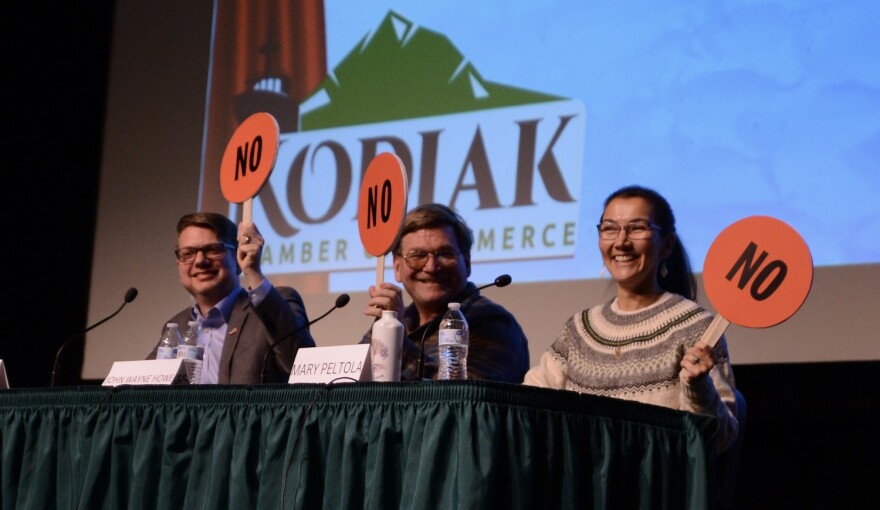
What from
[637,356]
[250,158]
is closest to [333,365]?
[637,356]

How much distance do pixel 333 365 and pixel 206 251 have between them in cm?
151

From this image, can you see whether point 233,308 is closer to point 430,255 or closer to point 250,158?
point 250,158

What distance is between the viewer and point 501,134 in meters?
4.14

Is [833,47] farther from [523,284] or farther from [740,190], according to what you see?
[523,284]

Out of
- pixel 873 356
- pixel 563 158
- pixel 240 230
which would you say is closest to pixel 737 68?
pixel 563 158

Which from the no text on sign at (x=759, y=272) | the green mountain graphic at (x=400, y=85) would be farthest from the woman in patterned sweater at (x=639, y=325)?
the green mountain graphic at (x=400, y=85)

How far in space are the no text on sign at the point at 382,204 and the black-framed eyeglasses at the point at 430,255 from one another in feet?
0.90

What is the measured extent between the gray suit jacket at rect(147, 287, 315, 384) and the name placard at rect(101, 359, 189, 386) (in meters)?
0.55

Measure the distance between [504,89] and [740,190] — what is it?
0.99 m

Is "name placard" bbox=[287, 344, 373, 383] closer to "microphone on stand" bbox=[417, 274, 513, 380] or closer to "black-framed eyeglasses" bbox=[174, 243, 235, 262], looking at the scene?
"microphone on stand" bbox=[417, 274, 513, 380]

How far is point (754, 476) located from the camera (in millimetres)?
4152

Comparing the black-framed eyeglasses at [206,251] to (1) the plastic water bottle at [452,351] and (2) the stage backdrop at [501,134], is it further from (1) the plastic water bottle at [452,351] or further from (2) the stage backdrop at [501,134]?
(1) the plastic water bottle at [452,351]

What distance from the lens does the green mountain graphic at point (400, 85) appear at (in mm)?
4281

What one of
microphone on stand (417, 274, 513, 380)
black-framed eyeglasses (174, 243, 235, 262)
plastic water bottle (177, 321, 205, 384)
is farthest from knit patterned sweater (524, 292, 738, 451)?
black-framed eyeglasses (174, 243, 235, 262)
